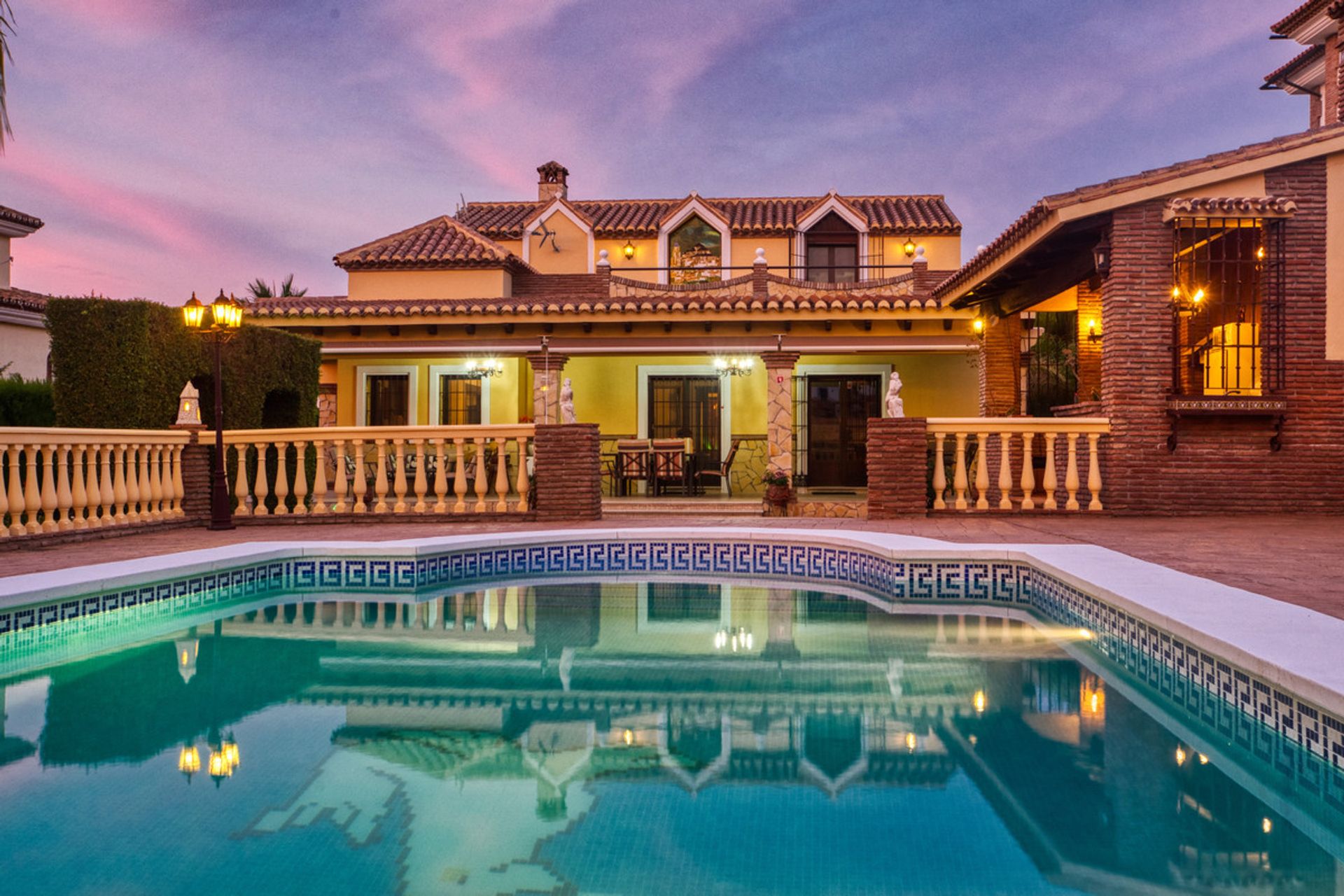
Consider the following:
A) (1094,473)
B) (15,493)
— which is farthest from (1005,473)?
(15,493)

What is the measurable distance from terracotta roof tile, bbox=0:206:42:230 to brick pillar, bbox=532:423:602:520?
21459 mm

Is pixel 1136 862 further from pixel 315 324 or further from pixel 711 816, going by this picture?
pixel 315 324

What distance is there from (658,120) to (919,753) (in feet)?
109

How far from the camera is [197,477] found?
10258 mm

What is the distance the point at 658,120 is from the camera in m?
33.5

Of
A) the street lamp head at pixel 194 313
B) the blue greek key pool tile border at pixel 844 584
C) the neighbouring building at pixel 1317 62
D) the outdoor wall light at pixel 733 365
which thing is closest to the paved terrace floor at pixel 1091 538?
the blue greek key pool tile border at pixel 844 584

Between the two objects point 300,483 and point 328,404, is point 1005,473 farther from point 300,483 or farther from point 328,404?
point 328,404

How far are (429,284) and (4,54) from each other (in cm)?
1424

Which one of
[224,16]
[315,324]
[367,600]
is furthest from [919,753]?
[224,16]

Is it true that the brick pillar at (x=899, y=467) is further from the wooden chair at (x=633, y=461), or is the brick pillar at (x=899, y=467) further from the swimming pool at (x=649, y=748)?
the wooden chair at (x=633, y=461)

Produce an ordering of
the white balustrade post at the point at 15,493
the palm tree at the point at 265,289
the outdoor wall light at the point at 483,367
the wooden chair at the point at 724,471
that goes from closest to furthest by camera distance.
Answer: the white balustrade post at the point at 15,493, the wooden chair at the point at 724,471, the outdoor wall light at the point at 483,367, the palm tree at the point at 265,289

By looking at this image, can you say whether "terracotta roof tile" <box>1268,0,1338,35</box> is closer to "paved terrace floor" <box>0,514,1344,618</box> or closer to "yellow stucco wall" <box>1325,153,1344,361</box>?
"yellow stucco wall" <box>1325,153,1344,361</box>

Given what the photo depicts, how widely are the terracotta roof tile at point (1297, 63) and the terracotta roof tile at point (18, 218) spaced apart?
113 feet

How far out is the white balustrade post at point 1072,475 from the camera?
10102 mm
